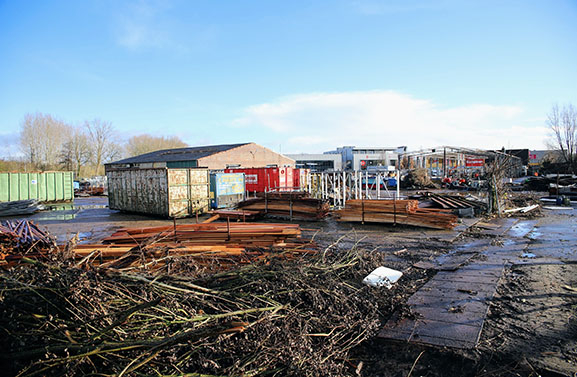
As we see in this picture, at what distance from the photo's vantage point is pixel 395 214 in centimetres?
1280

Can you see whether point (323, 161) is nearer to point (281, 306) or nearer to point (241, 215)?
point (241, 215)

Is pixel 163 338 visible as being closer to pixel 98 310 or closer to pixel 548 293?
pixel 98 310

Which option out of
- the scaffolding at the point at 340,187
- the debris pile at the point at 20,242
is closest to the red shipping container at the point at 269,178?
the scaffolding at the point at 340,187

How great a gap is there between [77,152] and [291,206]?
2247 inches

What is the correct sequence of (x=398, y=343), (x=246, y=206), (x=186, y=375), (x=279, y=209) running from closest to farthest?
1. (x=186, y=375)
2. (x=398, y=343)
3. (x=279, y=209)
4. (x=246, y=206)

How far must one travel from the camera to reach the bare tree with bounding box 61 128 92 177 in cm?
5555

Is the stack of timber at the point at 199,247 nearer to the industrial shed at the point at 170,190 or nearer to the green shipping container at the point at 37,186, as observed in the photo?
the industrial shed at the point at 170,190

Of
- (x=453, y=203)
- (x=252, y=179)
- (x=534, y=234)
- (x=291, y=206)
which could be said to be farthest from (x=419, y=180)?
(x=534, y=234)

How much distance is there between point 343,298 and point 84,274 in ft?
10.8

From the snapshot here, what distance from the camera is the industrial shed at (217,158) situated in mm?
36406

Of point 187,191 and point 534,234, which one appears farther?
point 187,191

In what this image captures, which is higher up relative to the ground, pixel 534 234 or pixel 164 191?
pixel 164 191

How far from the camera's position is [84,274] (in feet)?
11.5

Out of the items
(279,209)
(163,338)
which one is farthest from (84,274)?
(279,209)
